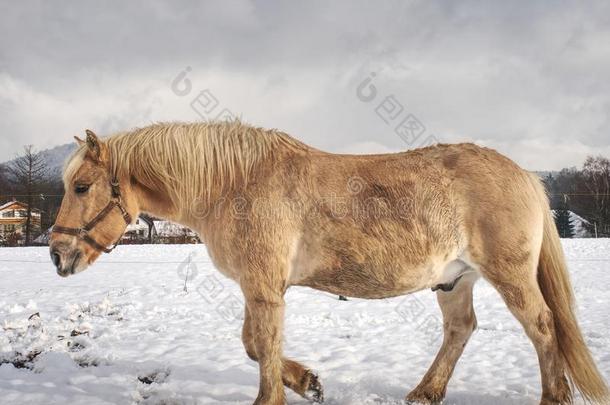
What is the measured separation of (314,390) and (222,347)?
2070 millimetres

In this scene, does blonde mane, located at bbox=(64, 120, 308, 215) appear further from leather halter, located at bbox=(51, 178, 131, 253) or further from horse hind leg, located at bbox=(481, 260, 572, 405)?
horse hind leg, located at bbox=(481, 260, 572, 405)

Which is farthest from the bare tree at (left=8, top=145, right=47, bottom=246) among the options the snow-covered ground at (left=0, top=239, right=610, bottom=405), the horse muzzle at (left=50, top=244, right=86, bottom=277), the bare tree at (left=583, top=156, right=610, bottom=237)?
the bare tree at (left=583, top=156, right=610, bottom=237)

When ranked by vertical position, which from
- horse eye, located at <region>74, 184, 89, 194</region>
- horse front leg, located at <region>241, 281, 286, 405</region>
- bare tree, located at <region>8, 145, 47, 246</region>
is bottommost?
horse front leg, located at <region>241, 281, 286, 405</region>

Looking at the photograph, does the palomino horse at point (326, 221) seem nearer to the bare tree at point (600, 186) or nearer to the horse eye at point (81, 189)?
the horse eye at point (81, 189)

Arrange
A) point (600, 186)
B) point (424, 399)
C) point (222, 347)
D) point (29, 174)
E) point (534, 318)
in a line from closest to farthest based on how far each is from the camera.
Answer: point (534, 318), point (424, 399), point (222, 347), point (29, 174), point (600, 186)

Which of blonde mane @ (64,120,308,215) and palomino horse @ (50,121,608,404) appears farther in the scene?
blonde mane @ (64,120,308,215)

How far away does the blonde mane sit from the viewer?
346 centimetres

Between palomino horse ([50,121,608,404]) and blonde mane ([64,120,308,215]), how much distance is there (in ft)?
0.03

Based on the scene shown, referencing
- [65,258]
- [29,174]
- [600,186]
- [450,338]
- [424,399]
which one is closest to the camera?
[65,258]

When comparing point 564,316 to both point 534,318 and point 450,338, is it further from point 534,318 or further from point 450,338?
point 450,338

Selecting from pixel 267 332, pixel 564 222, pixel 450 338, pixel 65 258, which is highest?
pixel 564 222

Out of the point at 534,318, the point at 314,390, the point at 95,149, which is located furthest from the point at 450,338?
the point at 95,149

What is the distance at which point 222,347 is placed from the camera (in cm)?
533

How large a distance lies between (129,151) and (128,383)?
231cm
